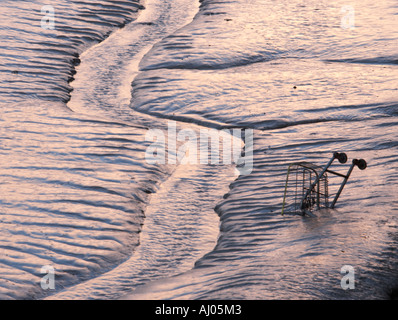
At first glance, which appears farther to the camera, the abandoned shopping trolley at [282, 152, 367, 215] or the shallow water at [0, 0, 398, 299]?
the abandoned shopping trolley at [282, 152, 367, 215]

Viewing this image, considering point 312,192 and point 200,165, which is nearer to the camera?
point 312,192

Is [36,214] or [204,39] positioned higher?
[204,39]

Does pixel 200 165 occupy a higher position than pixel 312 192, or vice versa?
pixel 200 165

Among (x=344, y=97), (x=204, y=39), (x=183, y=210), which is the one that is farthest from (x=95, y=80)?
(x=183, y=210)

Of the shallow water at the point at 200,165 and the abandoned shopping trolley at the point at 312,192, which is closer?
the shallow water at the point at 200,165

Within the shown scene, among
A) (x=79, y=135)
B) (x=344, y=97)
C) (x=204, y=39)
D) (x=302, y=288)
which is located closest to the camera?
(x=302, y=288)

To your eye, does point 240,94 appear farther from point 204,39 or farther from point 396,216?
point 396,216

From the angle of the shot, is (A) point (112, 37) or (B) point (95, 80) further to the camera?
(A) point (112, 37)
